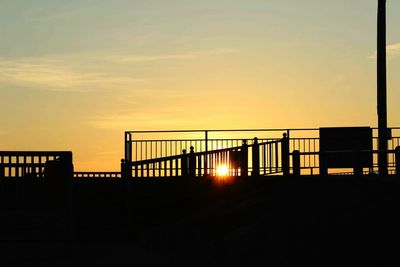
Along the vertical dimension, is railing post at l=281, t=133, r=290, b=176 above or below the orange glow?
above

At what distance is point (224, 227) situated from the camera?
2188 cm

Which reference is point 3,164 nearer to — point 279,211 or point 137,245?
point 137,245

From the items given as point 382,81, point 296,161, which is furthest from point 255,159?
point 382,81

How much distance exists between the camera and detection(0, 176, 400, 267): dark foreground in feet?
61.3

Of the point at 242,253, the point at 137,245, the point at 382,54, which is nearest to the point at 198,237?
the point at 137,245

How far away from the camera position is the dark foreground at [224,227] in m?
18.7

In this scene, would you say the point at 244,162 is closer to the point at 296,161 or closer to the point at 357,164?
the point at 296,161

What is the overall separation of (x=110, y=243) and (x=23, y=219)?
10.3 feet

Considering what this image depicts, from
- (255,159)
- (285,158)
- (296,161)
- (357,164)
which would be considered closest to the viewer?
(296,161)

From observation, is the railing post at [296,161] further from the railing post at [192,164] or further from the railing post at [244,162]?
the railing post at [192,164]

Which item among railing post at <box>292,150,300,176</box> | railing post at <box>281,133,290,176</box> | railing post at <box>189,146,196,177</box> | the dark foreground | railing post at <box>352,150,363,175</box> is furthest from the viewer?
railing post at <box>281,133,290,176</box>

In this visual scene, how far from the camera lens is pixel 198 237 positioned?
2130 centimetres

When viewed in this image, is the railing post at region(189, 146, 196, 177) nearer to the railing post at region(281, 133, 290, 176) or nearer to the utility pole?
the railing post at region(281, 133, 290, 176)

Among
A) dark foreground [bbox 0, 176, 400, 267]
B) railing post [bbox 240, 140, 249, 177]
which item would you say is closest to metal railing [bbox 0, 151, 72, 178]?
dark foreground [bbox 0, 176, 400, 267]
